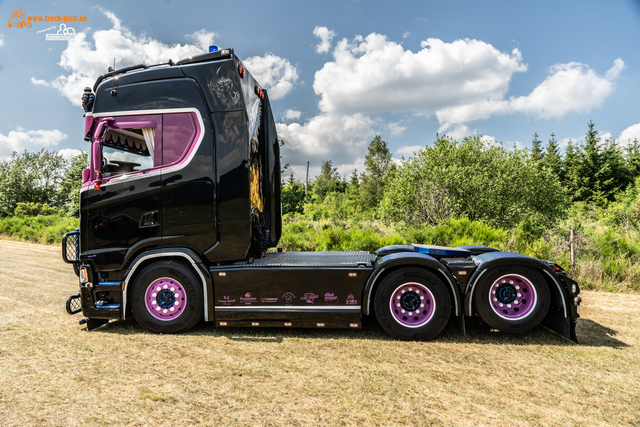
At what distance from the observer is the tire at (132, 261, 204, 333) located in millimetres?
4645

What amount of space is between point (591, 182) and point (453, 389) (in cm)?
3635

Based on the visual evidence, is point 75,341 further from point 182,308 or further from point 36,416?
point 36,416

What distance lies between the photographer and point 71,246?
5145 mm

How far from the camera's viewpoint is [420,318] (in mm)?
4406

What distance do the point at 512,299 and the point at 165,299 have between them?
4.31 m

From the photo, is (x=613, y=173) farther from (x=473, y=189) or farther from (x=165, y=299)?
(x=165, y=299)

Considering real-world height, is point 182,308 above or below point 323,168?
below

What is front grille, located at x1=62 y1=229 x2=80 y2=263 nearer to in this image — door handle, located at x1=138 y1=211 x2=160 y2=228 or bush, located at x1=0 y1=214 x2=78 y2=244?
door handle, located at x1=138 y1=211 x2=160 y2=228

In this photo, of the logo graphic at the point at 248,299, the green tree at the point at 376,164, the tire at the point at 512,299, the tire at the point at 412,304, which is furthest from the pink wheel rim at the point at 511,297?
the green tree at the point at 376,164

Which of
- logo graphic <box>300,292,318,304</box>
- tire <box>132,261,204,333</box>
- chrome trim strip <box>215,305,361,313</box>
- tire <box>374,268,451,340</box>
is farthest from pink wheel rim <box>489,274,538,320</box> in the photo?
tire <box>132,261,204,333</box>

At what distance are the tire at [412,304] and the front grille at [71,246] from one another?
406 cm

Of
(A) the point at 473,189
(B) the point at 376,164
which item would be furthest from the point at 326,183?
(A) the point at 473,189

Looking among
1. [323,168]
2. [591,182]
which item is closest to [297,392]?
[591,182]

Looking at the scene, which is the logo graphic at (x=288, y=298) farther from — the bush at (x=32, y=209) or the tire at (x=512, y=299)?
the bush at (x=32, y=209)
